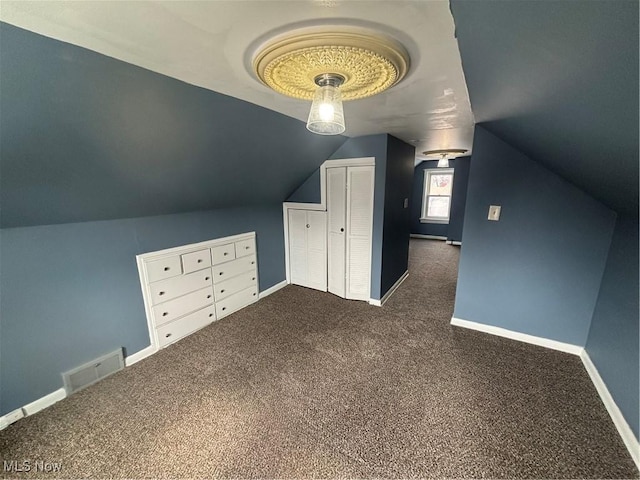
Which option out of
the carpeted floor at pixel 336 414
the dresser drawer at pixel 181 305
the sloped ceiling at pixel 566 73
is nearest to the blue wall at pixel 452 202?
the carpeted floor at pixel 336 414

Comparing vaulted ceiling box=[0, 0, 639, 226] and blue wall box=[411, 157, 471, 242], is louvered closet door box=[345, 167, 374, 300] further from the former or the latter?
blue wall box=[411, 157, 471, 242]

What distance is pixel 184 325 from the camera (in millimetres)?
2461

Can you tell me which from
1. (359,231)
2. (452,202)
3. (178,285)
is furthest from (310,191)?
(452,202)

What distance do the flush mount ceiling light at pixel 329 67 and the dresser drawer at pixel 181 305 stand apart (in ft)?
6.84

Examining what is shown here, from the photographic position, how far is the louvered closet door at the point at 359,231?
292 cm

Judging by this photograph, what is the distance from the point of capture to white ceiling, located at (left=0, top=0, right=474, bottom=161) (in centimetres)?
83

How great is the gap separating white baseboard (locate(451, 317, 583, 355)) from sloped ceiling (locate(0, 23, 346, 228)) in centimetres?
247

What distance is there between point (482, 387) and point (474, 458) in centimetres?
59

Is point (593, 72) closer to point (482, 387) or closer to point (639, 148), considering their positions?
point (639, 148)

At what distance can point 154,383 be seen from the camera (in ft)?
6.21

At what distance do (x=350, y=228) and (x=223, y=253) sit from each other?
1.51m

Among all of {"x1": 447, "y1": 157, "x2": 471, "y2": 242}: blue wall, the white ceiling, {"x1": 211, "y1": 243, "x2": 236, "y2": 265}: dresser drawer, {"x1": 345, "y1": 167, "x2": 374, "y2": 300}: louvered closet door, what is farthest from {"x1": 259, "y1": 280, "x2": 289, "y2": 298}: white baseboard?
{"x1": 447, "y1": 157, "x2": 471, "y2": 242}: blue wall

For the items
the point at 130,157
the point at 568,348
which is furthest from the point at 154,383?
the point at 568,348

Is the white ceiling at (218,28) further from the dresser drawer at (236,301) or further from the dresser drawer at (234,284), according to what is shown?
the dresser drawer at (236,301)
